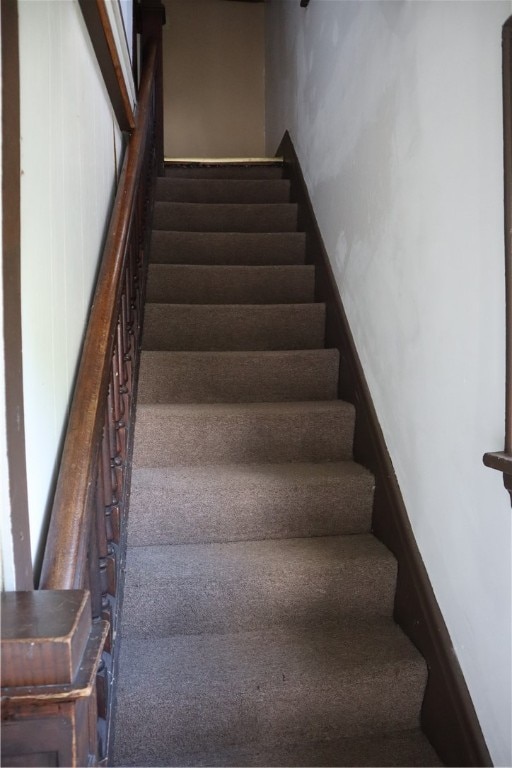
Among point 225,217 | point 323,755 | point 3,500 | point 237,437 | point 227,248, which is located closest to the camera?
point 3,500

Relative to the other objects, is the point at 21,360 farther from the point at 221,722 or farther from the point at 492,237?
the point at 221,722

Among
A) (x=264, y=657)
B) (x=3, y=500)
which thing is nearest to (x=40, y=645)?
(x=3, y=500)

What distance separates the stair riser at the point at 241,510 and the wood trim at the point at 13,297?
1069mm

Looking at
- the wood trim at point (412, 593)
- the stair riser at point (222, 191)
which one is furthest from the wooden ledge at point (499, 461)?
the stair riser at point (222, 191)

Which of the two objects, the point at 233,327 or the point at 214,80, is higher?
the point at 214,80

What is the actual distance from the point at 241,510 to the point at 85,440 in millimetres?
963

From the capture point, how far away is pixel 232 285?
3016mm

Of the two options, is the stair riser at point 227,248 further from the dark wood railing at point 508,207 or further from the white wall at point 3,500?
the white wall at point 3,500

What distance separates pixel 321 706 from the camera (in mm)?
1556

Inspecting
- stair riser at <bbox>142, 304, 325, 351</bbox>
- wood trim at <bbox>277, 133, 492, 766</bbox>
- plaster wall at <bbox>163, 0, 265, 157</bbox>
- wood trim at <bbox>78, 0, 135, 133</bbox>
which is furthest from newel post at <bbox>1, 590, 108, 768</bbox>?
plaster wall at <bbox>163, 0, 265, 157</bbox>

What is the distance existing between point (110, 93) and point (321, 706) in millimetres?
1960

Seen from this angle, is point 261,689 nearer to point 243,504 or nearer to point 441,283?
point 243,504

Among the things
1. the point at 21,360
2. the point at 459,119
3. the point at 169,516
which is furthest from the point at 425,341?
the point at 21,360

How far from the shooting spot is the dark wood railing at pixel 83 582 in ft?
2.23
